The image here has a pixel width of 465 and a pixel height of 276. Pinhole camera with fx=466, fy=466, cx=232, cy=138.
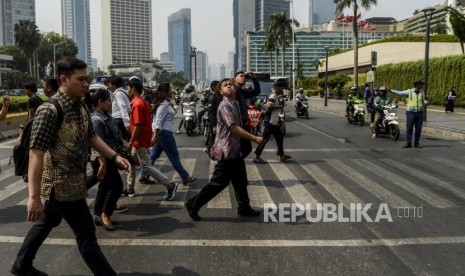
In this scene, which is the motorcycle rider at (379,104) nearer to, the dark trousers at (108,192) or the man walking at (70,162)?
the dark trousers at (108,192)

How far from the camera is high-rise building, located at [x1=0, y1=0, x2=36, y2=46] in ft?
502

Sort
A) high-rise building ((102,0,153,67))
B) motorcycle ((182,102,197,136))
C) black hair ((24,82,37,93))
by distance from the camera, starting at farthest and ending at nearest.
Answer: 1. high-rise building ((102,0,153,67))
2. motorcycle ((182,102,197,136))
3. black hair ((24,82,37,93))

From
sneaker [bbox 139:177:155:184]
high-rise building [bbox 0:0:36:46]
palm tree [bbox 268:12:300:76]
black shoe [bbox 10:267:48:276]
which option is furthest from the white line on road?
high-rise building [bbox 0:0:36:46]

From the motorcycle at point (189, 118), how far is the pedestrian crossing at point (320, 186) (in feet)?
18.8

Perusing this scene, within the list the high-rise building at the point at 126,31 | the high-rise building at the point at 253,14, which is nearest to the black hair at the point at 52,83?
the high-rise building at the point at 253,14

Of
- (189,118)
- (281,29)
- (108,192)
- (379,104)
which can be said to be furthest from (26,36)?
(108,192)

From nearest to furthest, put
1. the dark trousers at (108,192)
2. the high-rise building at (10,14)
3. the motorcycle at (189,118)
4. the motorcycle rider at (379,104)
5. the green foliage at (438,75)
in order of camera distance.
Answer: the dark trousers at (108,192), the motorcycle rider at (379,104), the motorcycle at (189,118), the green foliage at (438,75), the high-rise building at (10,14)

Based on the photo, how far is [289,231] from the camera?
5301 mm

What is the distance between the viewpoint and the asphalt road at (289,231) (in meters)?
4.27

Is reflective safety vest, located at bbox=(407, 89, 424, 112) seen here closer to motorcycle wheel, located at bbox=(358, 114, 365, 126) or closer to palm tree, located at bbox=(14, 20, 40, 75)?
motorcycle wheel, located at bbox=(358, 114, 365, 126)

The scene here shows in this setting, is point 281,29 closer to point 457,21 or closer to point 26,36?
point 457,21

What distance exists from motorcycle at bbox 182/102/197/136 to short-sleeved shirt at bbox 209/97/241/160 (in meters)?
10.2

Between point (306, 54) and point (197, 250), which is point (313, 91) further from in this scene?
point (306, 54)

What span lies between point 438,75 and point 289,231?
28881 millimetres
